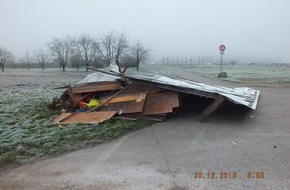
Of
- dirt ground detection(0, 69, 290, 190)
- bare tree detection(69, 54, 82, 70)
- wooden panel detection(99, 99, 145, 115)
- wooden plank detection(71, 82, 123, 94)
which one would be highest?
bare tree detection(69, 54, 82, 70)

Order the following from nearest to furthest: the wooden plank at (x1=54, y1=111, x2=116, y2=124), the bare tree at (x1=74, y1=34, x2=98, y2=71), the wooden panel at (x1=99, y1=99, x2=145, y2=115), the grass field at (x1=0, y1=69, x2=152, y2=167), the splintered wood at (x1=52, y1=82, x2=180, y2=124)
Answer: the grass field at (x1=0, y1=69, x2=152, y2=167) → the wooden plank at (x1=54, y1=111, x2=116, y2=124) → the splintered wood at (x1=52, y1=82, x2=180, y2=124) → the wooden panel at (x1=99, y1=99, x2=145, y2=115) → the bare tree at (x1=74, y1=34, x2=98, y2=71)

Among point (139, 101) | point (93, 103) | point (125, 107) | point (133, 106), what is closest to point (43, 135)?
point (93, 103)

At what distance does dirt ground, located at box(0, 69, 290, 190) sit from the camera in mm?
3348

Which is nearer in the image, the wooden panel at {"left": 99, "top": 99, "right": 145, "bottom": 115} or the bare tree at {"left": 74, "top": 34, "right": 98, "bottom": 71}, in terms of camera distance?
the wooden panel at {"left": 99, "top": 99, "right": 145, "bottom": 115}

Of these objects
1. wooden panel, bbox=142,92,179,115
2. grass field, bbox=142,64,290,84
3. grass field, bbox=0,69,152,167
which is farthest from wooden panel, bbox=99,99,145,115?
grass field, bbox=142,64,290,84

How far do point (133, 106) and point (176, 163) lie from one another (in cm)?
317

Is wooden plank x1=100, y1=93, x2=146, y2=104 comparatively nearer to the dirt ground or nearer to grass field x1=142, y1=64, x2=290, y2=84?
the dirt ground

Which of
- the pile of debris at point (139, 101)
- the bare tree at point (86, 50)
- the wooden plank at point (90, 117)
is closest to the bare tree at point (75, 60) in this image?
the bare tree at point (86, 50)

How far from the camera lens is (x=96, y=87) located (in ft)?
26.0

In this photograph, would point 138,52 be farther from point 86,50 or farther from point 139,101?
point 139,101

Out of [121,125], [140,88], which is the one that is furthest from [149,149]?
[140,88]

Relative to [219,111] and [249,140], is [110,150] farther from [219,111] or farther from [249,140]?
[219,111]

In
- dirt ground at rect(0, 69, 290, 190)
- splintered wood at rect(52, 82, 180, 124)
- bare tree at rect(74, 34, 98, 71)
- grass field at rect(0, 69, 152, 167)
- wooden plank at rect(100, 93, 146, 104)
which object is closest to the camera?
dirt ground at rect(0, 69, 290, 190)

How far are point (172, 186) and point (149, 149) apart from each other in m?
1.47
